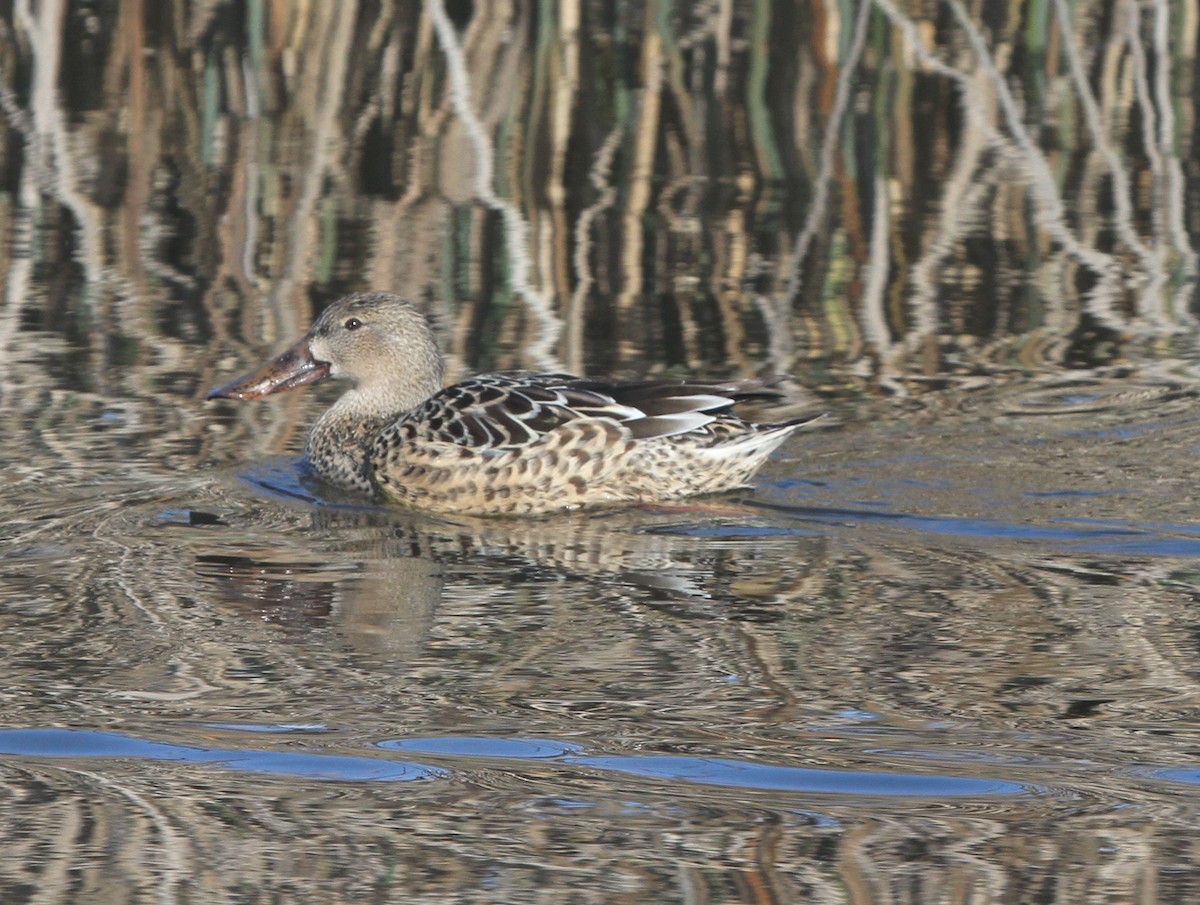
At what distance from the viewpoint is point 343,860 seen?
3.97 metres

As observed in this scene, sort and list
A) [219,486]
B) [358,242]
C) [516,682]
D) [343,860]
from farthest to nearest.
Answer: [358,242]
[219,486]
[516,682]
[343,860]

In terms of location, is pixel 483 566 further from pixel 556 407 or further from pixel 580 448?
pixel 556 407

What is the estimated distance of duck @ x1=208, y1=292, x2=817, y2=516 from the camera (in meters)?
7.08

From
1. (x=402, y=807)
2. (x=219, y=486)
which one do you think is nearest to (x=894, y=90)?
(x=219, y=486)

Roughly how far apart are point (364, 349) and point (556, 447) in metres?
1.15

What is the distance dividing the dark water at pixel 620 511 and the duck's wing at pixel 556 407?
29 centimetres

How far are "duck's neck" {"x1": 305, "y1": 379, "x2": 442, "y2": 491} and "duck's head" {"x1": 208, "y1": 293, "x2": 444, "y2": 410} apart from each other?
0.06 meters

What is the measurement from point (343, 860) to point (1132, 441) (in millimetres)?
4006

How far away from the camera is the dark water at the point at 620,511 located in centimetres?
414

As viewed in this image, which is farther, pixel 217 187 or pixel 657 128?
pixel 657 128

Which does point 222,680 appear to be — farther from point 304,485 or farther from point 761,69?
point 761,69

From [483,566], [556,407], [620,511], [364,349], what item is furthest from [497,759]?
[364,349]

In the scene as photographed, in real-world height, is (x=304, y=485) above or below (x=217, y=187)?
below

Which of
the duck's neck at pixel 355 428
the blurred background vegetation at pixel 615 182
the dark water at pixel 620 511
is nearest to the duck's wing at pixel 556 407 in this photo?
the duck's neck at pixel 355 428
